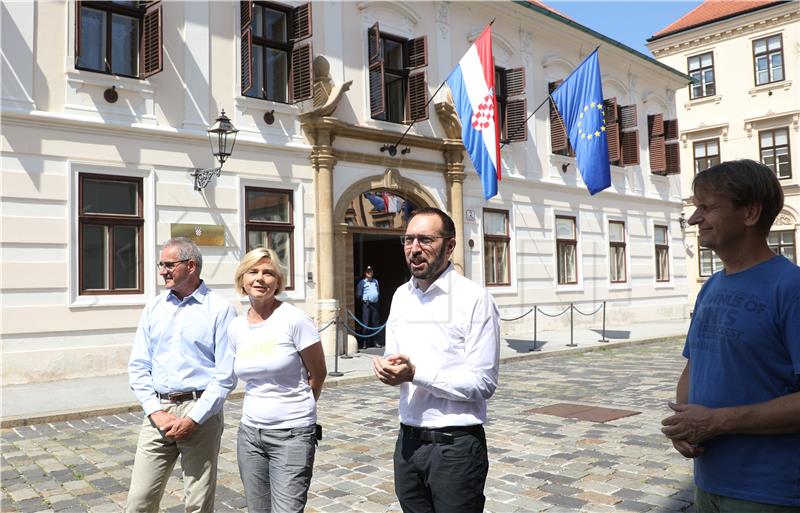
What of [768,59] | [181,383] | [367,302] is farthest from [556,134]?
[181,383]

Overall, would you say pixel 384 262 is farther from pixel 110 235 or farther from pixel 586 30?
pixel 586 30

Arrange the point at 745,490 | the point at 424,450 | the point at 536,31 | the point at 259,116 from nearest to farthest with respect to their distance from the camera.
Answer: the point at 745,490 → the point at 424,450 → the point at 259,116 → the point at 536,31

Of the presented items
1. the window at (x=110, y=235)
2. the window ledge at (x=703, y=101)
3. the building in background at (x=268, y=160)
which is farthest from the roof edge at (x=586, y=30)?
the window at (x=110, y=235)

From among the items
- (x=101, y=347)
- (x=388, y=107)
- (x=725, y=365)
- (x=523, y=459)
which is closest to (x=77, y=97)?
(x=101, y=347)

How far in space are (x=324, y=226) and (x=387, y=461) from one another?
8690 millimetres

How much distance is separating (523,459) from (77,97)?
9486 millimetres

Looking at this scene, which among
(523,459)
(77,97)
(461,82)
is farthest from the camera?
(461,82)

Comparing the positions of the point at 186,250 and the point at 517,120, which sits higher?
the point at 517,120

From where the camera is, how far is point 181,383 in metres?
3.66

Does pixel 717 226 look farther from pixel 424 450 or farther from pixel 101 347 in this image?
pixel 101 347

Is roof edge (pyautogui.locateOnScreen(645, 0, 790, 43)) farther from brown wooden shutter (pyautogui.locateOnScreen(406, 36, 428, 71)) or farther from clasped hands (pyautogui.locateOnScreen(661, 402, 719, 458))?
clasped hands (pyautogui.locateOnScreen(661, 402, 719, 458))

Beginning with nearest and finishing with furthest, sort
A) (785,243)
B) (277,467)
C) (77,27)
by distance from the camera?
(277,467) < (77,27) < (785,243)

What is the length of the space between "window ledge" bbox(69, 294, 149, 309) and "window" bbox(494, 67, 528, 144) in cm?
1029

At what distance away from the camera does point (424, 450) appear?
275cm
